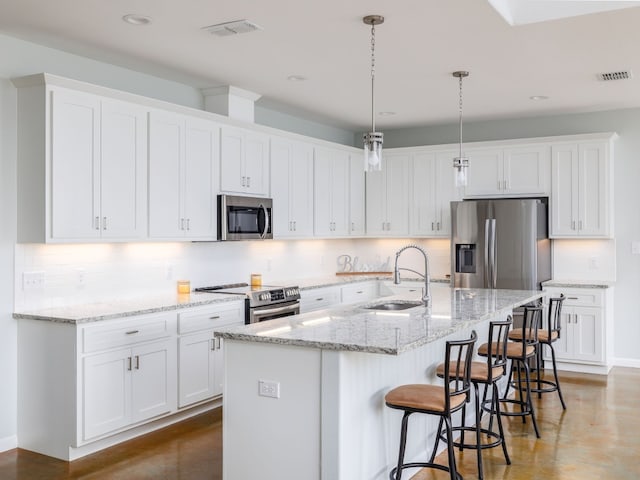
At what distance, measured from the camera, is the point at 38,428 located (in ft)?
13.5

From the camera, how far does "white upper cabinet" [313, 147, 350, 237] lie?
6.89 m

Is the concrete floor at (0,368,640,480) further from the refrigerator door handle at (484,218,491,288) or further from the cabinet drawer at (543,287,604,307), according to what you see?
the refrigerator door handle at (484,218,491,288)

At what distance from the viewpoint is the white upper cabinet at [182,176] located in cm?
480

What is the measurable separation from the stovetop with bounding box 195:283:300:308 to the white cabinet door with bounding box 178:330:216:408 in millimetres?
535

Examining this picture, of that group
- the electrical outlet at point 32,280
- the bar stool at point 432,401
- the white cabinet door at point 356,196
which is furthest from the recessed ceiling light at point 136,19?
the white cabinet door at point 356,196

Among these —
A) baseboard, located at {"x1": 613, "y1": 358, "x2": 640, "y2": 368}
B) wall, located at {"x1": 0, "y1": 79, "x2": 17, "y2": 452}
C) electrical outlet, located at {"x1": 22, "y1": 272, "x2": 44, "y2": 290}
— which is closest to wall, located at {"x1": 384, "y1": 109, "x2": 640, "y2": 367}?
baseboard, located at {"x1": 613, "y1": 358, "x2": 640, "y2": 368}

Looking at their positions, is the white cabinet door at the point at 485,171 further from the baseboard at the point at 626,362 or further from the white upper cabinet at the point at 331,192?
the baseboard at the point at 626,362

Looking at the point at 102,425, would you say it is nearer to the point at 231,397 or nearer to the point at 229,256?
the point at 231,397

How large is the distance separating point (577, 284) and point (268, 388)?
434 centimetres

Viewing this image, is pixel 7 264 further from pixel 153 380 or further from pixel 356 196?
pixel 356 196

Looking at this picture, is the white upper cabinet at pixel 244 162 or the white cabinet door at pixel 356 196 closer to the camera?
the white upper cabinet at pixel 244 162

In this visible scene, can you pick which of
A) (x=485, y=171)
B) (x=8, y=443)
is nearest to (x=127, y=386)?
(x=8, y=443)

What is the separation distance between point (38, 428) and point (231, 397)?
1.70 m

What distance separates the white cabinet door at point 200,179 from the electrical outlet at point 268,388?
226 cm
